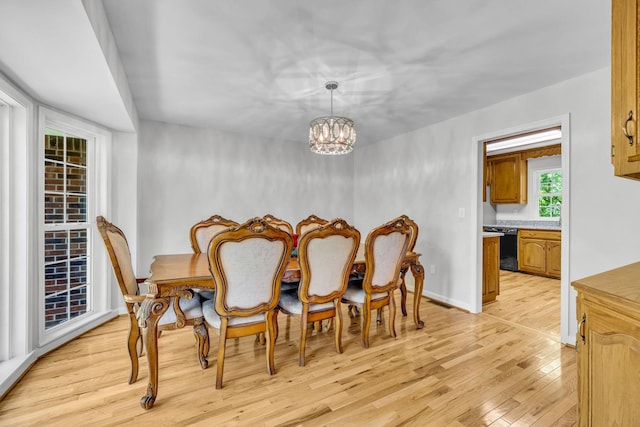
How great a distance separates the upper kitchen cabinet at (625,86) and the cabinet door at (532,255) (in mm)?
4674

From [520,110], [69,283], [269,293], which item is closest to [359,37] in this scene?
[269,293]

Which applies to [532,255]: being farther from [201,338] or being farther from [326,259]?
[201,338]

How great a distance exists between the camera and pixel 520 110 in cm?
294

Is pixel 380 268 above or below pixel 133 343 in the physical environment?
above

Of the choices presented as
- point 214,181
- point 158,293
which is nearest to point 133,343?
point 158,293

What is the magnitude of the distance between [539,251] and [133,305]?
5892 millimetres

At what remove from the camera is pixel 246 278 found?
1887mm

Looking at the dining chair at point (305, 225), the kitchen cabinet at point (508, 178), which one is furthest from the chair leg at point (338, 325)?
the kitchen cabinet at point (508, 178)

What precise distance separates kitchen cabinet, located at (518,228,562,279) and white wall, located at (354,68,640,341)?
7.92 ft

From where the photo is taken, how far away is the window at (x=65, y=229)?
261cm

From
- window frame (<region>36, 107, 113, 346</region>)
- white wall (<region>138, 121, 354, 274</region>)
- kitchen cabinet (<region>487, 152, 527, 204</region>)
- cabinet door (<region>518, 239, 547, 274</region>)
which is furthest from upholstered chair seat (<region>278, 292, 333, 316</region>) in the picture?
kitchen cabinet (<region>487, 152, 527, 204</region>)

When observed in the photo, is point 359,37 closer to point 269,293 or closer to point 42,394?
point 269,293

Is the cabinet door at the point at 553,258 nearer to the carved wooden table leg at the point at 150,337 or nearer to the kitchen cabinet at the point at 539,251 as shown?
the kitchen cabinet at the point at 539,251

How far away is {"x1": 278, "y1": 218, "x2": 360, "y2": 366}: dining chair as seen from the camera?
7.01ft
